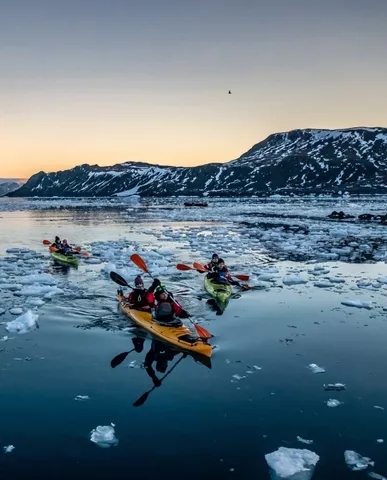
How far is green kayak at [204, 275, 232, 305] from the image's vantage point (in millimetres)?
15320

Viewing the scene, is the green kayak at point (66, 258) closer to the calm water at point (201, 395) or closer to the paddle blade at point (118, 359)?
the calm water at point (201, 395)

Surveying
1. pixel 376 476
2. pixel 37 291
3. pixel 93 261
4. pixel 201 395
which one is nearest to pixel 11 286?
pixel 37 291

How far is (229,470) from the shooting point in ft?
20.7

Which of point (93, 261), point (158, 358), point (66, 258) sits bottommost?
point (158, 358)

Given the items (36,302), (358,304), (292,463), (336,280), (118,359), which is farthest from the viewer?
(336,280)

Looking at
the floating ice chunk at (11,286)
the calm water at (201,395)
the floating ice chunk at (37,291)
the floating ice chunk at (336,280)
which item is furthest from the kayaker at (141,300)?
the floating ice chunk at (336,280)

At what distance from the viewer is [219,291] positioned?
15.7 metres

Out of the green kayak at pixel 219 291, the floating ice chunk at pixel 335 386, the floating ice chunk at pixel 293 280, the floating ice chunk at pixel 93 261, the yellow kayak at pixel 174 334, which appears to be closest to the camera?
the floating ice chunk at pixel 335 386

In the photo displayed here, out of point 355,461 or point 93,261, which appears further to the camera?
point 93,261

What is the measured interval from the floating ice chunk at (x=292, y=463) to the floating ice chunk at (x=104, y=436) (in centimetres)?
228

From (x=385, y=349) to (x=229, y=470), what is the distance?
5.91m

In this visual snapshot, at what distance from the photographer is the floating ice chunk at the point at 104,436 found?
6957 mm

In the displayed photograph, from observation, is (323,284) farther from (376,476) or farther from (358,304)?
(376,476)

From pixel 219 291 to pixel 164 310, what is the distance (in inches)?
167
